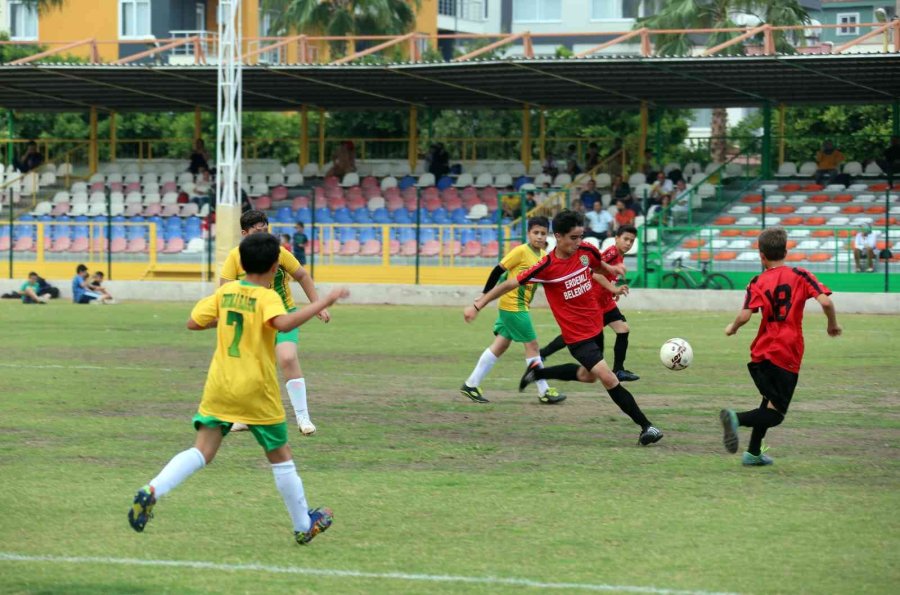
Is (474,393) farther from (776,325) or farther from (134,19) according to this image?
(134,19)

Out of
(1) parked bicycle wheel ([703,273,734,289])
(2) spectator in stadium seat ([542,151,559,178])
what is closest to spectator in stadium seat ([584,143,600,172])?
(2) spectator in stadium seat ([542,151,559,178])

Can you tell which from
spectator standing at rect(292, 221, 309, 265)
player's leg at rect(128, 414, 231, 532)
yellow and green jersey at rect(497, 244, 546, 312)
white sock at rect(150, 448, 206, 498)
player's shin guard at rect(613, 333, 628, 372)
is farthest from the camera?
spectator standing at rect(292, 221, 309, 265)

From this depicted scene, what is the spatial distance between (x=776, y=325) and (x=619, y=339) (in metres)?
5.81

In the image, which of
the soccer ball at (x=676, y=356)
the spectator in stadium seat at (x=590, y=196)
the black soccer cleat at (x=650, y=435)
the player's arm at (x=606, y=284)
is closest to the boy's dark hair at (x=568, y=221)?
the player's arm at (x=606, y=284)

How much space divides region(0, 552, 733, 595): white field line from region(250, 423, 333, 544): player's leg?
1.31 feet

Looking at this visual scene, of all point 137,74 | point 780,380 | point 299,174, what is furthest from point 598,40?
point 780,380

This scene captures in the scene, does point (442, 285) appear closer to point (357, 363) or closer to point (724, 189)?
point (724, 189)

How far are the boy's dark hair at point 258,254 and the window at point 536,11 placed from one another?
210 feet

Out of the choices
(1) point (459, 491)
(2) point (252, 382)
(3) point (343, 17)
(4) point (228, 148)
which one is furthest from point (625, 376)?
(3) point (343, 17)

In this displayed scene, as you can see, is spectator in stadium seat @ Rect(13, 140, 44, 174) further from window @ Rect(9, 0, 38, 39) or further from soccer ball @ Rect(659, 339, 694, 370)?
soccer ball @ Rect(659, 339, 694, 370)

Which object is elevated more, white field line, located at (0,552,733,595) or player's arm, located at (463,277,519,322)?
player's arm, located at (463,277,519,322)

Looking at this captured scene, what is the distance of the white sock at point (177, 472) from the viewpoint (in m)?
7.17

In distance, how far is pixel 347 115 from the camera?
166 feet

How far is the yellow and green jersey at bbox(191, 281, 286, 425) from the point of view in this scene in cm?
724
